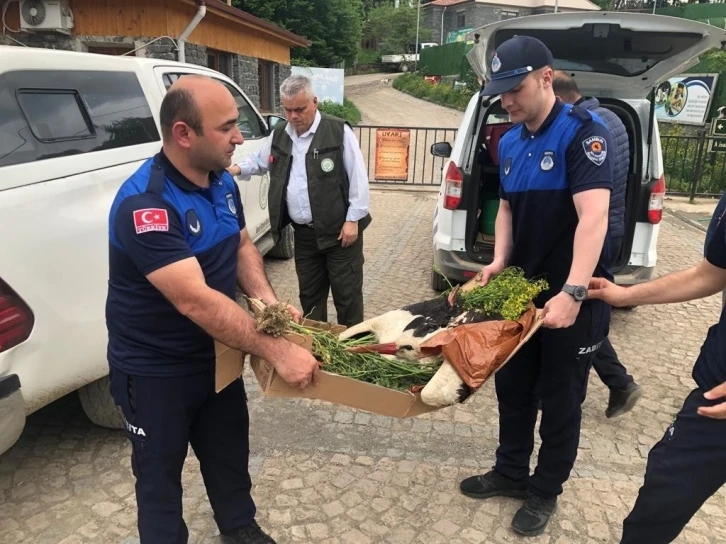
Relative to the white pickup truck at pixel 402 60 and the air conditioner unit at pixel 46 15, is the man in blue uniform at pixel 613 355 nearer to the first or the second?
the air conditioner unit at pixel 46 15

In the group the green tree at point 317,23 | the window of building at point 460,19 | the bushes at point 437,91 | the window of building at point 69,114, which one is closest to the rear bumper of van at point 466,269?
the window of building at point 69,114

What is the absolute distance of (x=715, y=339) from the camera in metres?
1.90

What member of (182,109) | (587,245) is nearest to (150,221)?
(182,109)

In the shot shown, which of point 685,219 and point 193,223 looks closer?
point 193,223

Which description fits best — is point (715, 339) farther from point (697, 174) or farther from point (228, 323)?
point (697, 174)

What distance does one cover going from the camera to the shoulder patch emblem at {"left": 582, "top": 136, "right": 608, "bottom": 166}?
2230mm

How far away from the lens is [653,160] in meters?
4.57

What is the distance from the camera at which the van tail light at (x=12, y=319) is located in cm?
228

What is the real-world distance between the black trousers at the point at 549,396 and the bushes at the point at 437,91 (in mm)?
28312

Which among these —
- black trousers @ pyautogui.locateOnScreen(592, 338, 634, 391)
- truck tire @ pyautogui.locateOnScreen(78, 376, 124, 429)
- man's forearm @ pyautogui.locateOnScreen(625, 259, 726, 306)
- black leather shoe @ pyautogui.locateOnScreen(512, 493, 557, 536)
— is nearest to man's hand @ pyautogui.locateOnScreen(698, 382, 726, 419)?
man's forearm @ pyautogui.locateOnScreen(625, 259, 726, 306)

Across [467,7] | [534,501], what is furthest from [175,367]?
[467,7]

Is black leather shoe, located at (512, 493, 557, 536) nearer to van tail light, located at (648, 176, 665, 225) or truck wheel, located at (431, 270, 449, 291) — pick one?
van tail light, located at (648, 176, 665, 225)

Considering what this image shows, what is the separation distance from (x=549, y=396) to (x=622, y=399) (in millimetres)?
1416

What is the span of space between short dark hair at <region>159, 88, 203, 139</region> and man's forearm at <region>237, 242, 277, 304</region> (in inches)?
25.8
